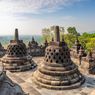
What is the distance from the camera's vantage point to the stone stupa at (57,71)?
1673cm

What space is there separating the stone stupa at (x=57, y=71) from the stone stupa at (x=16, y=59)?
5.20 metres

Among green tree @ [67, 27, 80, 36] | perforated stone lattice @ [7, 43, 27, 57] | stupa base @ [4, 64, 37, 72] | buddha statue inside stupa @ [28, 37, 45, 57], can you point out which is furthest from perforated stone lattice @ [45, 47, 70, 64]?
green tree @ [67, 27, 80, 36]

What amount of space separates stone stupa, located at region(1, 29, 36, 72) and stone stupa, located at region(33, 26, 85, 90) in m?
5.20

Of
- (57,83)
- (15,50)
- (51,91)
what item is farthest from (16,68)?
(51,91)

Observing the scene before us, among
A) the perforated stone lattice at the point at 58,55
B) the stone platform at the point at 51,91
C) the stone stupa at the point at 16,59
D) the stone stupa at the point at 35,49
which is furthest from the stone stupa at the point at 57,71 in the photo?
the stone stupa at the point at 35,49

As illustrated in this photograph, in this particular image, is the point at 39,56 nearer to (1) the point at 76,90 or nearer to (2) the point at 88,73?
(2) the point at 88,73

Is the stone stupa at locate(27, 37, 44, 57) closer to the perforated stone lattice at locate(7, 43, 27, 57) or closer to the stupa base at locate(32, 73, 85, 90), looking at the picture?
the perforated stone lattice at locate(7, 43, 27, 57)

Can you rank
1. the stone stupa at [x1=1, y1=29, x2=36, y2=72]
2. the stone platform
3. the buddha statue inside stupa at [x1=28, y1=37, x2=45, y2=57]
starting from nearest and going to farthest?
the stone platform → the stone stupa at [x1=1, y1=29, x2=36, y2=72] → the buddha statue inside stupa at [x1=28, y1=37, x2=45, y2=57]

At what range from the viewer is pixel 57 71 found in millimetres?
17250

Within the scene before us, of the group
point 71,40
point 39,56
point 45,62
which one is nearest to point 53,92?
point 45,62

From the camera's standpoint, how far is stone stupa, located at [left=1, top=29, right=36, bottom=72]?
22.9m

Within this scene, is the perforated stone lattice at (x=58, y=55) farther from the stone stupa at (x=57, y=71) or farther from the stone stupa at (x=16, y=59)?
the stone stupa at (x=16, y=59)

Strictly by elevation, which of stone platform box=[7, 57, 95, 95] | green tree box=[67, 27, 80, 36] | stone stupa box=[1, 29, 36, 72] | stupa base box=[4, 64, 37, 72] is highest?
green tree box=[67, 27, 80, 36]

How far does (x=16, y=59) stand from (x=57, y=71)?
7845mm
